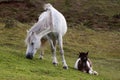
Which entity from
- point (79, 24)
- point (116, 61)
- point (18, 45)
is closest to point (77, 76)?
point (116, 61)

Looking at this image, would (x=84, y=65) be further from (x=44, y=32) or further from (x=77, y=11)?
(x=77, y=11)

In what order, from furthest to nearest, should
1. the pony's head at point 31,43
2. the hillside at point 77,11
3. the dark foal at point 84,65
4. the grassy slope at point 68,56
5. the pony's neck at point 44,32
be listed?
the hillside at point 77,11, the dark foal at point 84,65, the pony's neck at point 44,32, the pony's head at point 31,43, the grassy slope at point 68,56

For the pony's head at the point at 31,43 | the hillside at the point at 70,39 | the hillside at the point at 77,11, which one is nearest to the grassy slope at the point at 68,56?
the hillside at the point at 70,39

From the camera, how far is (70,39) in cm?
2872

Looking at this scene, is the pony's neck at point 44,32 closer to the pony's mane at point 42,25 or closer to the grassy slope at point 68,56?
the pony's mane at point 42,25

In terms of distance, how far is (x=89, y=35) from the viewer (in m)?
31.0

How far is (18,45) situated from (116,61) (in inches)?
234

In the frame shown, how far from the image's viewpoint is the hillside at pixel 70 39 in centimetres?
1273

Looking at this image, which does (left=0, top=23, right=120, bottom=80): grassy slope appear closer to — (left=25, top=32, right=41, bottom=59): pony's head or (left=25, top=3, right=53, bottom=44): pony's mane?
(left=25, top=32, right=41, bottom=59): pony's head

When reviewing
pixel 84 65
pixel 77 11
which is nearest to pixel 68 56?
pixel 84 65

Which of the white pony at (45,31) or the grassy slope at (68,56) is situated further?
the white pony at (45,31)

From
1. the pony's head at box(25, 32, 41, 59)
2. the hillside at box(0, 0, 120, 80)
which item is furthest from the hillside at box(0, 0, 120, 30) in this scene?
the pony's head at box(25, 32, 41, 59)

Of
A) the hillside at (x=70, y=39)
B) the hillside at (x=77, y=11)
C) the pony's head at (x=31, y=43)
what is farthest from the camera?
the hillside at (x=77, y=11)

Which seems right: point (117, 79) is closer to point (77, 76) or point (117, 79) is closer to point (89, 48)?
point (77, 76)
